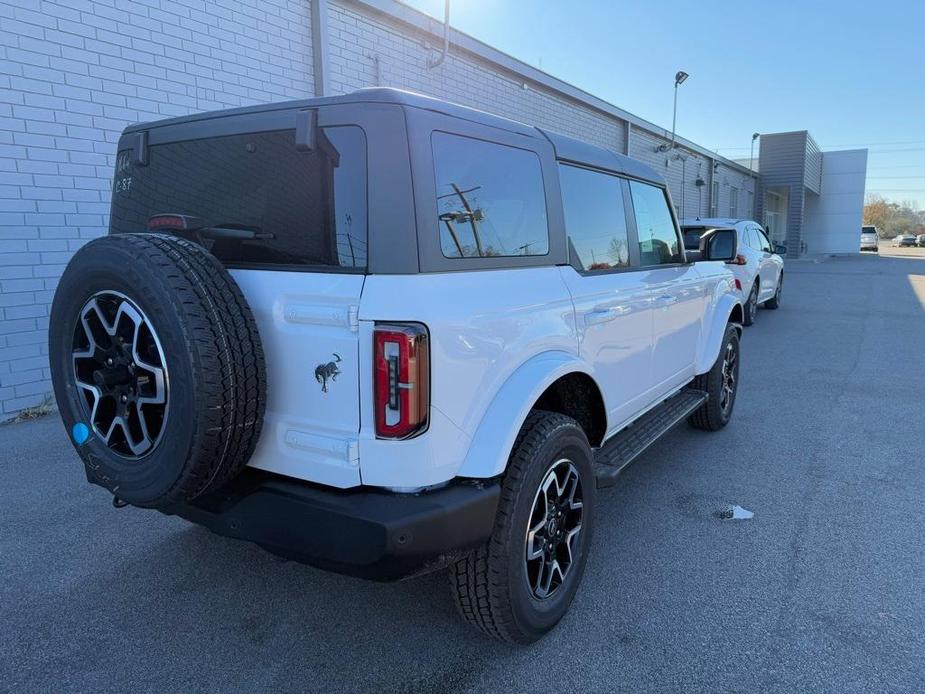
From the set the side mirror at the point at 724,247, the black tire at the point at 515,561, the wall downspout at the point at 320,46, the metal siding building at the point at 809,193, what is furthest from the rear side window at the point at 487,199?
the metal siding building at the point at 809,193

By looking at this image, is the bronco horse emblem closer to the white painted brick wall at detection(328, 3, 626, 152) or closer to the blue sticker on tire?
the blue sticker on tire

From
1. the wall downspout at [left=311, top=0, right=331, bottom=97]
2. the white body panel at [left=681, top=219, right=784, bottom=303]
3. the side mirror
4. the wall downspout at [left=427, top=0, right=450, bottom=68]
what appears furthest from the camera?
the white body panel at [left=681, top=219, right=784, bottom=303]

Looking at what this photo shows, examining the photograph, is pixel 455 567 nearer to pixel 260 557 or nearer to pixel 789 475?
pixel 260 557

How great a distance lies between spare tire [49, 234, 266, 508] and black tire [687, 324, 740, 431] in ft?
12.8

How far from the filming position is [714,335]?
16.1 feet

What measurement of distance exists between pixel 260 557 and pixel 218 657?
0.80 metres

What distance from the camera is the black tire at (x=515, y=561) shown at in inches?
92.0

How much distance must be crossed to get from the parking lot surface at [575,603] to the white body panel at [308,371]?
89cm

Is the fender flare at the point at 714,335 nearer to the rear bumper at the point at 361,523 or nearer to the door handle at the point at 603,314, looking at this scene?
the door handle at the point at 603,314

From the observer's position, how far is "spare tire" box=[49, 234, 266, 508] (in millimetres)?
2029

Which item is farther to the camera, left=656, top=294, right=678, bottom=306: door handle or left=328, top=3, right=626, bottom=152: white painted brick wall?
left=328, top=3, right=626, bottom=152: white painted brick wall

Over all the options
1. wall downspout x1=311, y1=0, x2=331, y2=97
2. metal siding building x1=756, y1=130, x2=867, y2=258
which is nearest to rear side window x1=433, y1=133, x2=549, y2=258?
wall downspout x1=311, y1=0, x2=331, y2=97

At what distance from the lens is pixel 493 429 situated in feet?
7.46

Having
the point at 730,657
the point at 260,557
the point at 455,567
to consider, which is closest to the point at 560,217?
the point at 455,567
